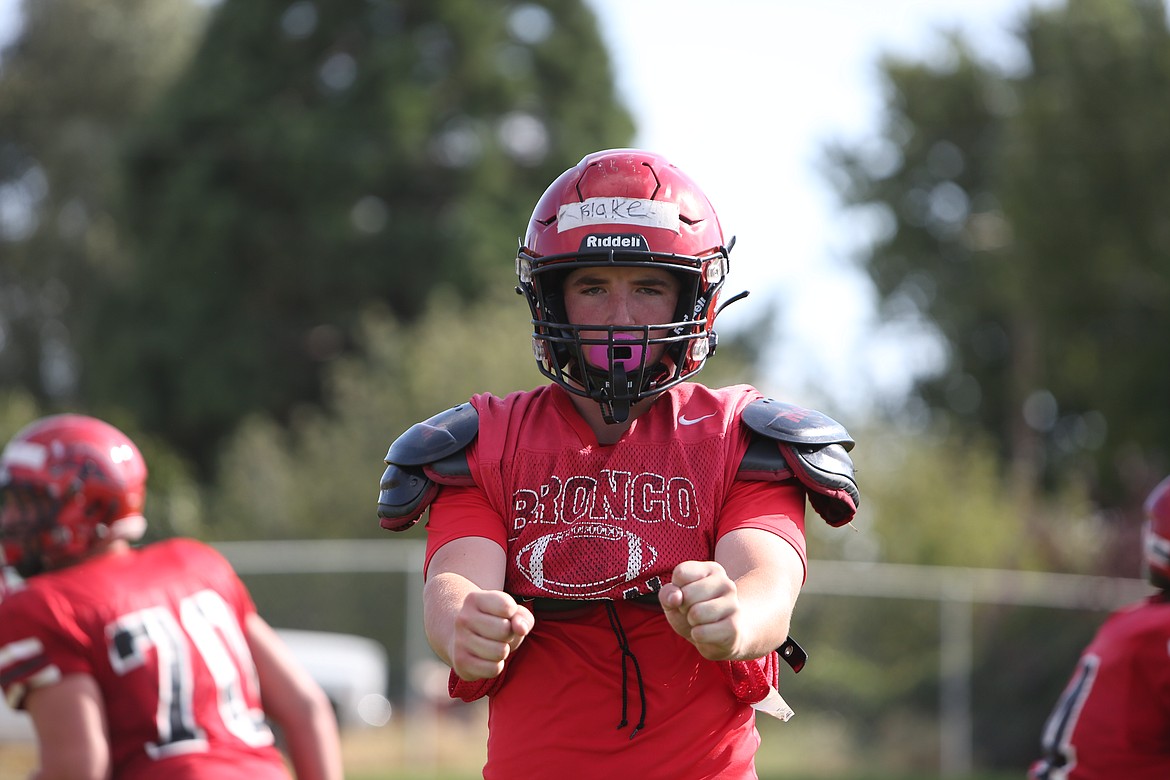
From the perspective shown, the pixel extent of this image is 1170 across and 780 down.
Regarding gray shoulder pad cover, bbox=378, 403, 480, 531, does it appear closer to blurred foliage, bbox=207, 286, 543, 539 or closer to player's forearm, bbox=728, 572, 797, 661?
player's forearm, bbox=728, 572, 797, 661

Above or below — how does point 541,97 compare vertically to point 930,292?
above

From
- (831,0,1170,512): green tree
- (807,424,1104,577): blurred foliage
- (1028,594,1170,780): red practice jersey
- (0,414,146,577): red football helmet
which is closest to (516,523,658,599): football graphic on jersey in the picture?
(0,414,146,577): red football helmet

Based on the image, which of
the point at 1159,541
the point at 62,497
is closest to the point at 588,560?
the point at 62,497

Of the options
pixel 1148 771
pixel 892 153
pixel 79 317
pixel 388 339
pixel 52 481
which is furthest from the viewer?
pixel 892 153

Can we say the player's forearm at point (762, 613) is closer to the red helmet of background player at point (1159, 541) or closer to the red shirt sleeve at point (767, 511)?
the red shirt sleeve at point (767, 511)

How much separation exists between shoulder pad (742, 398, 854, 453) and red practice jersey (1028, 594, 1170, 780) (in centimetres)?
226

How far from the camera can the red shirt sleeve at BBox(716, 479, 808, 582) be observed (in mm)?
2818

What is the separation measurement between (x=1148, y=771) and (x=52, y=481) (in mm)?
3395

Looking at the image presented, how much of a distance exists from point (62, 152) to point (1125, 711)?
31.6 meters

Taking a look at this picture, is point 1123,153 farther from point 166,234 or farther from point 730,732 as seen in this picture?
point 730,732

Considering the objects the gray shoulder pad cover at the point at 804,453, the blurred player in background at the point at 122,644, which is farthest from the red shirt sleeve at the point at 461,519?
the blurred player in background at the point at 122,644

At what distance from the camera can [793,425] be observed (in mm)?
2859

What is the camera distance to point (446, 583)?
9.03 ft

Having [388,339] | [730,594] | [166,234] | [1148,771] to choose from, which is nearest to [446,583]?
[730,594]
